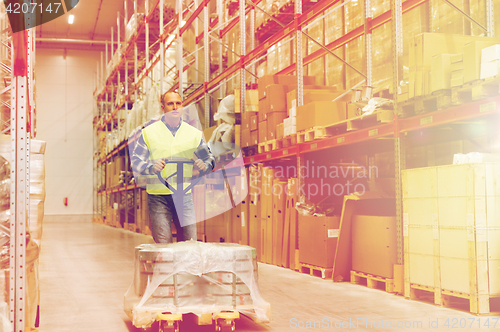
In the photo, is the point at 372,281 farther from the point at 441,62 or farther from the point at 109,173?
the point at 109,173

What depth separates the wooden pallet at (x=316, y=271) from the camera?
6137 mm

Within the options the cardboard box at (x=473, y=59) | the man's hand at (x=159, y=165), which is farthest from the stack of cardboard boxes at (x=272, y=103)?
the man's hand at (x=159, y=165)

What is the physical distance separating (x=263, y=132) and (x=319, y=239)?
227 cm

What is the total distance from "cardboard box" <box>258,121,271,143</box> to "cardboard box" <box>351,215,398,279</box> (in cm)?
247

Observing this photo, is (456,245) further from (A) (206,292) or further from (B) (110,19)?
(B) (110,19)

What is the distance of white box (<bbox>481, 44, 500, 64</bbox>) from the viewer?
3912 millimetres

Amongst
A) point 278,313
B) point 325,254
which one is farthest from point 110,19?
point 278,313

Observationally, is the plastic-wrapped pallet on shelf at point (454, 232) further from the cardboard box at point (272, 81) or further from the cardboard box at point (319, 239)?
the cardboard box at point (272, 81)

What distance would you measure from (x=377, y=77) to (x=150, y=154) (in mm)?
3856

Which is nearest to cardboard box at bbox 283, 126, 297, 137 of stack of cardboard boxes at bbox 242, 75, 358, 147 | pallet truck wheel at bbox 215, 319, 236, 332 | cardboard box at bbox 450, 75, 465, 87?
stack of cardboard boxes at bbox 242, 75, 358, 147

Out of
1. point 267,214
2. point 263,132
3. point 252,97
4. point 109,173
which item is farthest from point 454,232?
point 109,173

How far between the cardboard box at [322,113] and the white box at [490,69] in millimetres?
2357

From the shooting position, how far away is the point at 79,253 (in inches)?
370

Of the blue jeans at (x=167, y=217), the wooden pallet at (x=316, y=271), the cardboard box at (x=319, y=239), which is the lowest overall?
the wooden pallet at (x=316, y=271)
